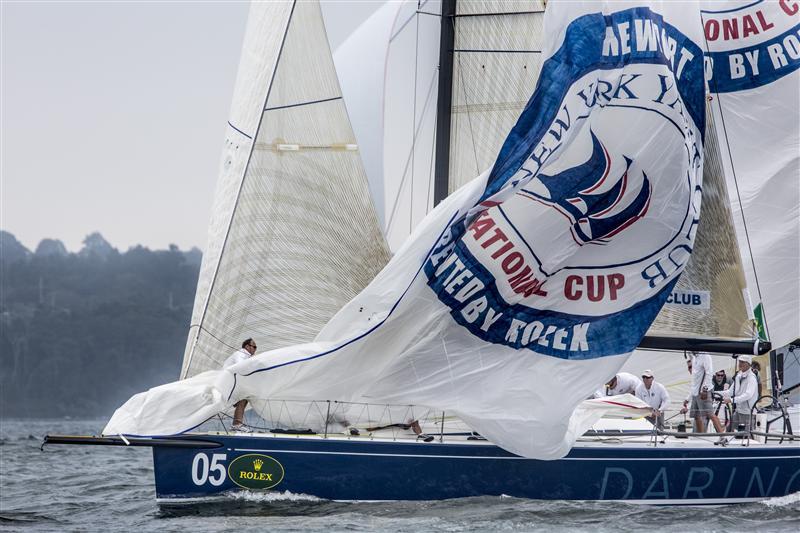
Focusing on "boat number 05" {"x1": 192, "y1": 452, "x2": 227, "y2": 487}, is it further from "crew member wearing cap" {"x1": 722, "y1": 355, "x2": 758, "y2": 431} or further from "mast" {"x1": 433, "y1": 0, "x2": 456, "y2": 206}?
"crew member wearing cap" {"x1": 722, "y1": 355, "x2": 758, "y2": 431}

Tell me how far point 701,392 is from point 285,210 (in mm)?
4932

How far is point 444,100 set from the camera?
14.6m

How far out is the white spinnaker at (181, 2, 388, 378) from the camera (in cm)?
1315

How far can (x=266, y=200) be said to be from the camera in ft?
43.7

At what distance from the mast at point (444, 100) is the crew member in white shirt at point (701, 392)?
3325 millimetres

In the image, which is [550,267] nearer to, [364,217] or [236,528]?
[364,217]

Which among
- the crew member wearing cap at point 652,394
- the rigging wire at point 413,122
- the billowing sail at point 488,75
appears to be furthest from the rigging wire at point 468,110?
the crew member wearing cap at point 652,394

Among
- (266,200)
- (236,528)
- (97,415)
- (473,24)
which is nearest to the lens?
(236,528)

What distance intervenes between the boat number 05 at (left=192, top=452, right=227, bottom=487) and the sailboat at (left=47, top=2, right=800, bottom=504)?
1 cm

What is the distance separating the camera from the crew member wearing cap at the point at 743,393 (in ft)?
45.8

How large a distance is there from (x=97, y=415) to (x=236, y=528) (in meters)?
78.5

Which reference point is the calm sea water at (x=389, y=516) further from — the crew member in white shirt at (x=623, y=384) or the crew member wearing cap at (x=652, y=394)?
the crew member in white shirt at (x=623, y=384)

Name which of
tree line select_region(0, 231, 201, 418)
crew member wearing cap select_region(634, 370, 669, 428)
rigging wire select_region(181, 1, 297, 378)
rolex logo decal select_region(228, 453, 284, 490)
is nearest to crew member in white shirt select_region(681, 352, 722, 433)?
crew member wearing cap select_region(634, 370, 669, 428)

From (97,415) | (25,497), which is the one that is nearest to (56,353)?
(97,415)
